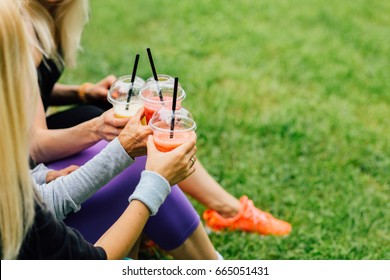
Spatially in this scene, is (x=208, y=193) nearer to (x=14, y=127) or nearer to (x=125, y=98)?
(x=125, y=98)

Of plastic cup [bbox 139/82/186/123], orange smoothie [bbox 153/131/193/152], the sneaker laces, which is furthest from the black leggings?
the sneaker laces

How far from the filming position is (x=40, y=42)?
2705 millimetres

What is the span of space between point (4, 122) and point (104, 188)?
32.4 inches

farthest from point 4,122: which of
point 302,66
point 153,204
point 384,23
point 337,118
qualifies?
point 384,23

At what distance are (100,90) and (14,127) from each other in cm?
139

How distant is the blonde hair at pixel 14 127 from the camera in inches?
60.5

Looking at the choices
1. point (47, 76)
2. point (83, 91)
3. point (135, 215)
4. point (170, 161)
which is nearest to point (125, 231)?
point (135, 215)

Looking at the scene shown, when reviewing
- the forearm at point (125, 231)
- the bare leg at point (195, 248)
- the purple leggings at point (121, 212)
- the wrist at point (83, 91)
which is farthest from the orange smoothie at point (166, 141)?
the wrist at point (83, 91)

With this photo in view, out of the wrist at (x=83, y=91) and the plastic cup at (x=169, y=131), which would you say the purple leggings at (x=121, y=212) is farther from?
the wrist at (x=83, y=91)

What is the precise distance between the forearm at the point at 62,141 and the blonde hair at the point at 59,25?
362mm

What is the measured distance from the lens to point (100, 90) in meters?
2.96

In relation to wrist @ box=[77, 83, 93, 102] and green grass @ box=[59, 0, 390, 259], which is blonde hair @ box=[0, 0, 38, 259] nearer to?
wrist @ box=[77, 83, 93, 102]

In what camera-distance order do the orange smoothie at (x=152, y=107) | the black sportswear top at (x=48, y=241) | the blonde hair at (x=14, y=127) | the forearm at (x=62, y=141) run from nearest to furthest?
the blonde hair at (x=14, y=127) → the black sportswear top at (x=48, y=241) → the orange smoothie at (x=152, y=107) → the forearm at (x=62, y=141)
